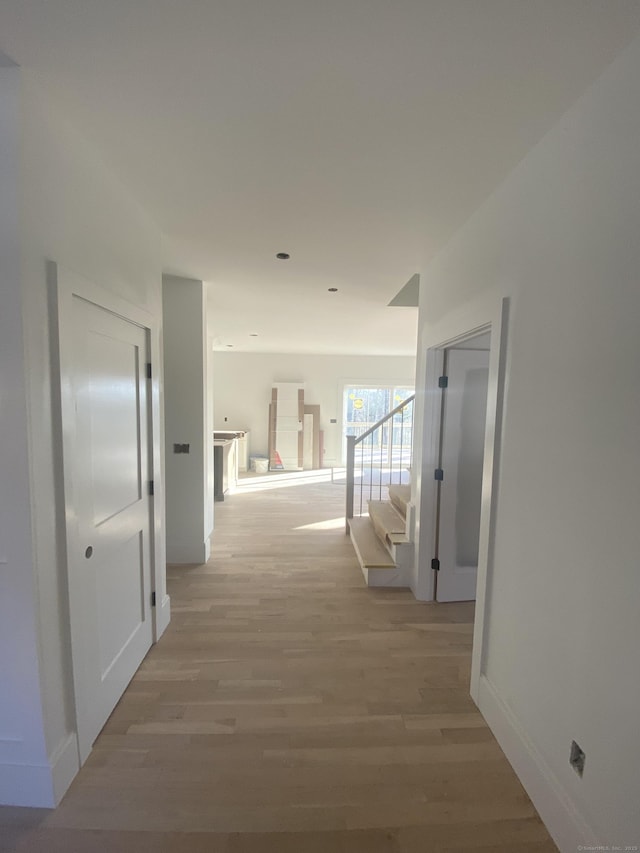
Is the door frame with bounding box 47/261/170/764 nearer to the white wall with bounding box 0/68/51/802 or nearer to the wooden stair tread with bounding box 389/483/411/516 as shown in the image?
the white wall with bounding box 0/68/51/802

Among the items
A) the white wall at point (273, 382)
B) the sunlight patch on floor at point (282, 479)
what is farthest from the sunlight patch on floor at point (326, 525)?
the white wall at point (273, 382)

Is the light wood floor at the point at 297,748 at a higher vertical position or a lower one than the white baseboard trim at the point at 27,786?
lower

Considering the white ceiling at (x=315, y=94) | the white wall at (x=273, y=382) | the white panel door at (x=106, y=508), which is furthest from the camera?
the white wall at (x=273, y=382)

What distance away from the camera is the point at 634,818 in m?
1.02

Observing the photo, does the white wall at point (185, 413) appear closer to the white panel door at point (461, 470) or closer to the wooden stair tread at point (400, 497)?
the wooden stair tread at point (400, 497)

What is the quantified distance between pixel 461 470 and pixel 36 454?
2.56 m

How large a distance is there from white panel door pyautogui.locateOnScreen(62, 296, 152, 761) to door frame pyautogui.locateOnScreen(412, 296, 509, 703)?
178 cm

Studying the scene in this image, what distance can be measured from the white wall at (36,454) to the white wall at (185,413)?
1.76 m

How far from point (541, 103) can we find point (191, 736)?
2845 mm

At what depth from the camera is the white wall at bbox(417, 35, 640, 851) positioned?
3.49 feet

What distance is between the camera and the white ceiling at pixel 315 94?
0.99 meters

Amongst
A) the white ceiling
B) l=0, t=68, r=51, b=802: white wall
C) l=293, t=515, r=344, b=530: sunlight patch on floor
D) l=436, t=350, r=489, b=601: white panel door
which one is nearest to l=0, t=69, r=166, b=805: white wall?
l=0, t=68, r=51, b=802: white wall

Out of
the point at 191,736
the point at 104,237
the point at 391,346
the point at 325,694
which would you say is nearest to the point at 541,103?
the point at 104,237

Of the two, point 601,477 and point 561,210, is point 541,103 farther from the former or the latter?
point 601,477
